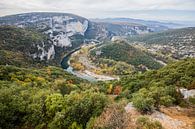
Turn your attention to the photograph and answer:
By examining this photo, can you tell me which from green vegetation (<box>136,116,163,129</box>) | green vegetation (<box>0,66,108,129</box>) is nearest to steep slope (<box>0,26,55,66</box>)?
green vegetation (<box>0,66,108,129</box>)

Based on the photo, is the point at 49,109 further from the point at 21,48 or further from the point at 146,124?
the point at 21,48

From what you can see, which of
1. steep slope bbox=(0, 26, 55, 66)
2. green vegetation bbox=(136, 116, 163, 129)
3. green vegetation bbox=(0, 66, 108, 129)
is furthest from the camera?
steep slope bbox=(0, 26, 55, 66)

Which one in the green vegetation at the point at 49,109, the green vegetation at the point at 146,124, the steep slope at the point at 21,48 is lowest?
the steep slope at the point at 21,48

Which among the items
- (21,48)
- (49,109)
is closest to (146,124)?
(49,109)

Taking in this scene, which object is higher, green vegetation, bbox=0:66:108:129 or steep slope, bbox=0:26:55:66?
green vegetation, bbox=0:66:108:129

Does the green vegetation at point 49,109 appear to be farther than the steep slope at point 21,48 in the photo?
No

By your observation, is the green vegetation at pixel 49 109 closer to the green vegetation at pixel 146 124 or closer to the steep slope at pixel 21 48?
the green vegetation at pixel 146 124

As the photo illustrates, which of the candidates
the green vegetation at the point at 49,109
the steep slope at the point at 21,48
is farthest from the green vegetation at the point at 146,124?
the steep slope at the point at 21,48

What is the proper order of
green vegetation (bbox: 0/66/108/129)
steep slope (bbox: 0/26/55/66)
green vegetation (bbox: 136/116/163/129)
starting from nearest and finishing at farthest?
green vegetation (bbox: 136/116/163/129), green vegetation (bbox: 0/66/108/129), steep slope (bbox: 0/26/55/66)

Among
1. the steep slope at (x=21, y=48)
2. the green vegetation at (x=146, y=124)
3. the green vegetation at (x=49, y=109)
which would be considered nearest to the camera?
the green vegetation at (x=146, y=124)

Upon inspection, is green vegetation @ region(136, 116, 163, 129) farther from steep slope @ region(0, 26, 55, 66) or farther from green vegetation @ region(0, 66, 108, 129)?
steep slope @ region(0, 26, 55, 66)

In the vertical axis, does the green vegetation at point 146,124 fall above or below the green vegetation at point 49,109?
above

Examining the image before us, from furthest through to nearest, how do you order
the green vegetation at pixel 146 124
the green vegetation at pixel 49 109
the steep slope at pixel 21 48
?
the steep slope at pixel 21 48 < the green vegetation at pixel 49 109 < the green vegetation at pixel 146 124
